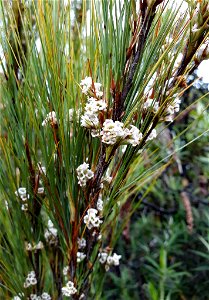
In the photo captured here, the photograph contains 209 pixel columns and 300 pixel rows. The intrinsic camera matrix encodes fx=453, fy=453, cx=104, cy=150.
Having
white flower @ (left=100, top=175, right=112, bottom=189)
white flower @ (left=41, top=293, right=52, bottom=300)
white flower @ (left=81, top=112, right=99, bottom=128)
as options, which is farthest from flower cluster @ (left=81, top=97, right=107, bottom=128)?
white flower @ (left=41, top=293, right=52, bottom=300)

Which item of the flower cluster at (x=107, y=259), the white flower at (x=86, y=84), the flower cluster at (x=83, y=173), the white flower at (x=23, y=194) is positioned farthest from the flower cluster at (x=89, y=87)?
the flower cluster at (x=107, y=259)

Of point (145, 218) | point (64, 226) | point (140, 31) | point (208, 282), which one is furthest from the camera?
point (145, 218)

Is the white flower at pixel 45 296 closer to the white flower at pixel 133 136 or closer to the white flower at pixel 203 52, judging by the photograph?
the white flower at pixel 133 136

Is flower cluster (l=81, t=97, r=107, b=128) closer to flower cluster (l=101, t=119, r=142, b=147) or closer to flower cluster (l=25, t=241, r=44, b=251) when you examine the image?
flower cluster (l=101, t=119, r=142, b=147)

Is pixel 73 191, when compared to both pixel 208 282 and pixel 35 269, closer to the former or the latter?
pixel 35 269

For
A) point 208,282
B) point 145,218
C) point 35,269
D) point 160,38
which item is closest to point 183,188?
point 145,218

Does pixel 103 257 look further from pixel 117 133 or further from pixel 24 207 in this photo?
pixel 117 133
